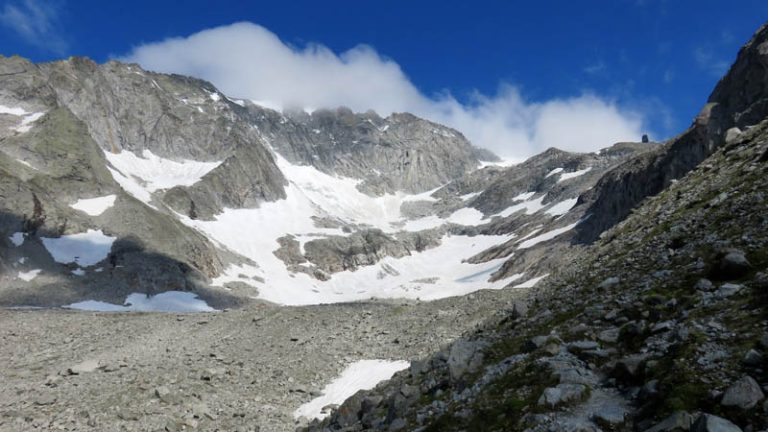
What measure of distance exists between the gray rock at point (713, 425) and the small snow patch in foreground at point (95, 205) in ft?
497

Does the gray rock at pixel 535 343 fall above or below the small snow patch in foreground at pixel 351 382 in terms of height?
above

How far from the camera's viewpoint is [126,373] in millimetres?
35812

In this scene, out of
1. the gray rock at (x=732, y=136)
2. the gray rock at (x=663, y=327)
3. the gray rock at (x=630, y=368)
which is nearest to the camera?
the gray rock at (x=630, y=368)

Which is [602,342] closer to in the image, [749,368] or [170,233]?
[749,368]

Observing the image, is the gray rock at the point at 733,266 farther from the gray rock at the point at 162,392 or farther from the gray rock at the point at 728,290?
→ the gray rock at the point at 162,392

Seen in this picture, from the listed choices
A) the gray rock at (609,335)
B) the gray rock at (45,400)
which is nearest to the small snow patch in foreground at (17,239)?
the gray rock at (45,400)

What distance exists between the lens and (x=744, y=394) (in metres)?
9.47

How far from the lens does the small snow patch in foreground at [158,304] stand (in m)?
101

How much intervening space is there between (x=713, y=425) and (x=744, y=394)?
117cm

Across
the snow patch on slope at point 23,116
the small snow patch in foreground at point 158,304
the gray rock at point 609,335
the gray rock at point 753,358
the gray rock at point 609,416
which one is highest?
the snow patch on slope at point 23,116

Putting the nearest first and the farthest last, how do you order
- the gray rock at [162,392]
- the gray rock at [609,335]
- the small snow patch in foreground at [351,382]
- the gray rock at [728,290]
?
the gray rock at [728,290] → the gray rock at [609,335] → the gray rock at [162,392] → the small snow patch in foreground at [351,382]

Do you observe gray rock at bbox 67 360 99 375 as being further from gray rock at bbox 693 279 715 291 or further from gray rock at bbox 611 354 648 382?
gray rock at bbox 693 279 715 291

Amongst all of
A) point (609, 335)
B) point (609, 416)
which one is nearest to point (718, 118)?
point (609, 335)

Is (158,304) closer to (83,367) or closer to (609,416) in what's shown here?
(83,367)
